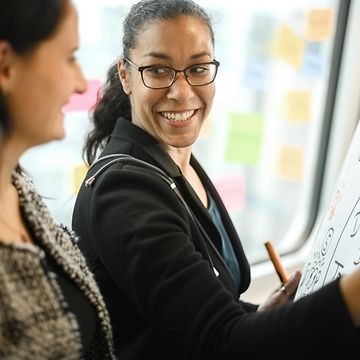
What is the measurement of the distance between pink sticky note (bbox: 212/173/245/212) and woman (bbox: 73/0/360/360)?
0.72 m

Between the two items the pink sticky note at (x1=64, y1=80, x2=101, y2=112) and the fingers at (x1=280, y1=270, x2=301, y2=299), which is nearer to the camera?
the fingers at (x1=280, y1=270, x2=301, y2=299)

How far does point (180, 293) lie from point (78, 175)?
77 cm

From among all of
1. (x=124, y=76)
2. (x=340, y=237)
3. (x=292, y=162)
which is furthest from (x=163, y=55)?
(x=292, y=162)

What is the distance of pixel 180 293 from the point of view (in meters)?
0.88

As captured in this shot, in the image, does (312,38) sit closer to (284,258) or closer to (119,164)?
(284,258)

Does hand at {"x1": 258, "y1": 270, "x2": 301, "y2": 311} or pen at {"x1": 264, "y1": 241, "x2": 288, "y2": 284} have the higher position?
pen at {"x1": 264, "y1": 241, "x2": 288, "y2": 284}

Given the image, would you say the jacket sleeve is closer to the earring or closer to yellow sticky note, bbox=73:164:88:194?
the earring

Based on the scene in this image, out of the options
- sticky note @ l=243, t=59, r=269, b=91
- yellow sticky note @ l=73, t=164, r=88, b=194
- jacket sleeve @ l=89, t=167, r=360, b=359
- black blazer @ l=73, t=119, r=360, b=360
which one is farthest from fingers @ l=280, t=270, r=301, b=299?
sticky note @ l=243, t=59, r=269, b=91

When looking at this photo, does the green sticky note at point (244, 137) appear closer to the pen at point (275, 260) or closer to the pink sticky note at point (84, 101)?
the pink sticky note at point (84, 101)

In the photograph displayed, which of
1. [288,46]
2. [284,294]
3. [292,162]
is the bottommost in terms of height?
[284,294]

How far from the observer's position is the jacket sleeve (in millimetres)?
815

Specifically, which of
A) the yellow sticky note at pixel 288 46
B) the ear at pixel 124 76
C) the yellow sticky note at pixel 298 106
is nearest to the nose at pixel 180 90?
the ear at pixel 124 76

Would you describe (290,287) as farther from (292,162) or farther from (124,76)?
(292,162)

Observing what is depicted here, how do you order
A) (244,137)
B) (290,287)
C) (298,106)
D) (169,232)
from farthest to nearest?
(298,106) → (244,137) → (290,287) → (169,232)
